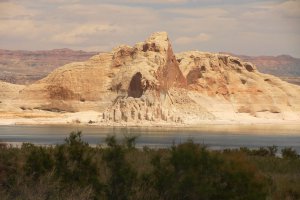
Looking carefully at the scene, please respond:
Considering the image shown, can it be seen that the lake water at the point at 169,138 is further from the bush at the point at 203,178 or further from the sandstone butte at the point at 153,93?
the sandstone butte at the point at 153,93

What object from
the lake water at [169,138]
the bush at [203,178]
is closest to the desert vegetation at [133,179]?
the bush at [203,178]

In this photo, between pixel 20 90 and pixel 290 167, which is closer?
pixel 290 167

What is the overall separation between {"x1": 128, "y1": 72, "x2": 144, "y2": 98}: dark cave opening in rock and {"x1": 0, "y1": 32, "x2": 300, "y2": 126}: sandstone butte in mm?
165

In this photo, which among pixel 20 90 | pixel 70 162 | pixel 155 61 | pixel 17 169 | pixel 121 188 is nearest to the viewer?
pixel 121 188

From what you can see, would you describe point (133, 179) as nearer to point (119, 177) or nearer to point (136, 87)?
point (119, 177)

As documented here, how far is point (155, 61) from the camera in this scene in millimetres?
115875

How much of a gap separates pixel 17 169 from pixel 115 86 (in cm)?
10802

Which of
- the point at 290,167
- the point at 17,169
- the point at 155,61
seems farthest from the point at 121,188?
the point at 155,61

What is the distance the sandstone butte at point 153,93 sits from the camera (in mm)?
107188

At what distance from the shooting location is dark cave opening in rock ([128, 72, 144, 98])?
10900 cm

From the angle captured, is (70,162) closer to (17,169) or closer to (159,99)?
(17,169)

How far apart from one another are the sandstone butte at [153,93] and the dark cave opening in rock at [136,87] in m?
0.16

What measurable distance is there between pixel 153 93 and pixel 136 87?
14.9ft

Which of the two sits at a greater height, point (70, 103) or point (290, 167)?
point (70, 103)
